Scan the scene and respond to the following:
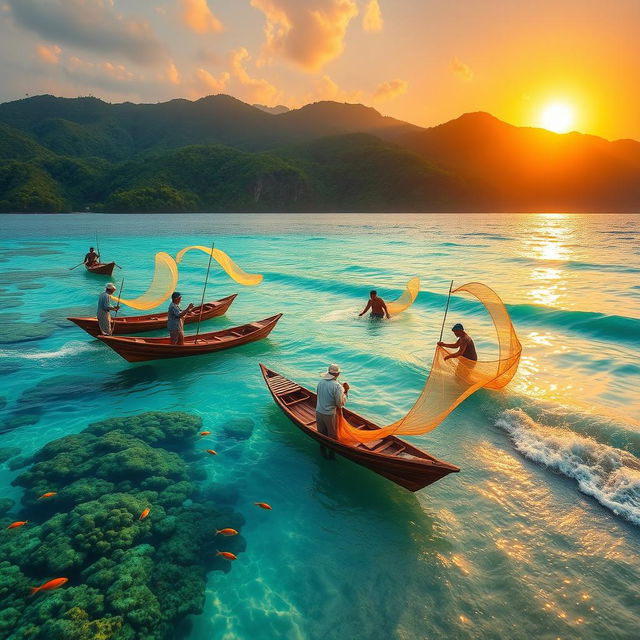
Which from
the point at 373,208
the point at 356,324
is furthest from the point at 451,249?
the point at 373,208

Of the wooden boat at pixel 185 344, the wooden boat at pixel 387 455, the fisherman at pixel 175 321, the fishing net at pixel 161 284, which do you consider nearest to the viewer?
the wooden boat at pixel 387 455

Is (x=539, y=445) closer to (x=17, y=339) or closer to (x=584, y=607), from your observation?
(x=584, y=607)

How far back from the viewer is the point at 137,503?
305 inches

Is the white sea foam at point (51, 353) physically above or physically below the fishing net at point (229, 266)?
below

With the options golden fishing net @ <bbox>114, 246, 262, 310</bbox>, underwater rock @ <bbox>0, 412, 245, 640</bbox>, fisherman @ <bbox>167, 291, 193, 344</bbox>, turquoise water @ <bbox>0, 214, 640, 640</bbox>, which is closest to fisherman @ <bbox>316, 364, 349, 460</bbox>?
turquoise water @ <bbox>0, 214, 640, 640</bbox>

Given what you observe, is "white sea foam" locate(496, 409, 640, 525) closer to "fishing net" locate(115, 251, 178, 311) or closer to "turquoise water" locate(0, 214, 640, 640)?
"turquoise water" locate(0, 214, 640, 640)

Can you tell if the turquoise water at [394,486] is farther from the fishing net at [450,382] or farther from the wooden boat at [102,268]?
the wooden boat at [102,268]

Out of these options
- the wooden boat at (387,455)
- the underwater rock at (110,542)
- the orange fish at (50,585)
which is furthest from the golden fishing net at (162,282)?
the orange fish at (50,585)

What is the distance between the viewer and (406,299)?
21.8 m

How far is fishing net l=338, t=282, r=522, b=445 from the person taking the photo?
7.86 metres

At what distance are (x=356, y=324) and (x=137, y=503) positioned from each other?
1479 cm

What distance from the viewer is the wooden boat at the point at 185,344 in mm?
13797

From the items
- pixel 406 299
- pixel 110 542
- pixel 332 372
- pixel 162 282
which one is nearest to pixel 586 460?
pixel 332 372

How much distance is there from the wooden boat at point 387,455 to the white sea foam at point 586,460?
3.53 meters
